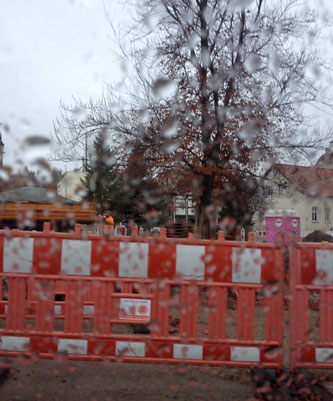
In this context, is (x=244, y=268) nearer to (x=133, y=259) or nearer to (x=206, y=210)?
(x=133, y=259)

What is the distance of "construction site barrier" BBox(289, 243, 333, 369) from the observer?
326 cm

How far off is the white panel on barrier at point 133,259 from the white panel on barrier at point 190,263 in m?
0.27

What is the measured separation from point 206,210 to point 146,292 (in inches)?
290

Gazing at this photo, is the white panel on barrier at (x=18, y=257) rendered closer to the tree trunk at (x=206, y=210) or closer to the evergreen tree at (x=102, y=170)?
the tree trunk at (x=206, y=210)

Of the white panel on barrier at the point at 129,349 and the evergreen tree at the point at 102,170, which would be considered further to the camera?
the evergreen tree at the point at 102,170

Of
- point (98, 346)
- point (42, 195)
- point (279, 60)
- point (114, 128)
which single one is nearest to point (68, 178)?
point (42, 195)

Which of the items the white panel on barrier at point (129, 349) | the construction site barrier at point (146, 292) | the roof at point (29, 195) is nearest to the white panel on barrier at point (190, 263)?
the construction site barrier at point (146, 292)

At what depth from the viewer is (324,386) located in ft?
10.8

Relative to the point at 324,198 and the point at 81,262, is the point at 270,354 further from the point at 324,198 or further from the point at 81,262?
the point at 324,198

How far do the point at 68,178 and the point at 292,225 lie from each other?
10.2 meters

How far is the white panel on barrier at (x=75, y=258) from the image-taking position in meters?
3.23

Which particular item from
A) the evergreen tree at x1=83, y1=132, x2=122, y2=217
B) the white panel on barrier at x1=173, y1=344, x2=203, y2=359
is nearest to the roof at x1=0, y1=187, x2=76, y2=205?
the evergreen tree at x1=83, y1=132, x2=122, y2=217

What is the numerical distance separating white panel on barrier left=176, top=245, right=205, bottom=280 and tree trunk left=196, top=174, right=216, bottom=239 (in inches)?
259

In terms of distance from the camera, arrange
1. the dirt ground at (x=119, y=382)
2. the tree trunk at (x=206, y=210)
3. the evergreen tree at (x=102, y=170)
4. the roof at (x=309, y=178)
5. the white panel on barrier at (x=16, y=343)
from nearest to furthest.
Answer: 1. the dirt ground at (x=119, y=382)
2. the white panel on barrier at (x=16, y=343)
3. the roof at (x=309, y=178)
4. the tree trunk at (x=206, y=210)
5. the evergreen tree at (x=102, y=170)
